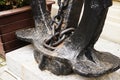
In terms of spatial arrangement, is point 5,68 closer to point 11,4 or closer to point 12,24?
point 12,24

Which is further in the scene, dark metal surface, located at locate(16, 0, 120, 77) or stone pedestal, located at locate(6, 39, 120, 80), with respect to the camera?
stone pedestal, located at locate(6, 39, 120, 80)

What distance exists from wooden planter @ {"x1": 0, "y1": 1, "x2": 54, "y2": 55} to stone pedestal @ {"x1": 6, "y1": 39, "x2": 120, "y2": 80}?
81 mm

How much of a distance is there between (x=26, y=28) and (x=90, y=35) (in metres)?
0.55

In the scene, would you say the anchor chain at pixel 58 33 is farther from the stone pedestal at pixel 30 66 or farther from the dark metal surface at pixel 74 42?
the stone pedestal at pixel 30 66

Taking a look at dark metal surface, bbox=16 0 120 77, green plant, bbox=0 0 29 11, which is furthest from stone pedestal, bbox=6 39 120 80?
green plant, bbox=0 0 29 11

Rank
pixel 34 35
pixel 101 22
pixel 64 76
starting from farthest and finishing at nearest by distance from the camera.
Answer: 1. pixel 34 35
2. pixel 64 76
3. pixel 101 22

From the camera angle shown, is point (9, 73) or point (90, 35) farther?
point (9, 73)

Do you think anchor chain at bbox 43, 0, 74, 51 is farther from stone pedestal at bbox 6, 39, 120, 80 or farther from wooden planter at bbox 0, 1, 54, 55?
wooden planter at bbox 0, 1, 54, 55

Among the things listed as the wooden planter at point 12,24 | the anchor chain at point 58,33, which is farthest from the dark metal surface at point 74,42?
the wooden planter at point 12,24

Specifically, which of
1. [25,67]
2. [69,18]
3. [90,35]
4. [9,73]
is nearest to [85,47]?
[90,35]

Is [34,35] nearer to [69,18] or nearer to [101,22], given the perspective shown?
[69,18]

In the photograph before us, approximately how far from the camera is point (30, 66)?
3.29 feet

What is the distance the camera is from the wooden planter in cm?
113

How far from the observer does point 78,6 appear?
0.93 meters
